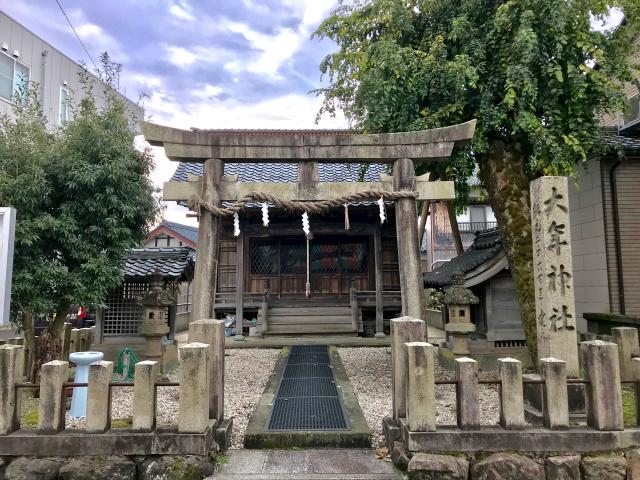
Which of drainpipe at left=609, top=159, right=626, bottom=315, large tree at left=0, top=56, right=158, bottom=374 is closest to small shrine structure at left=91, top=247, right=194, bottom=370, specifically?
large tree at left=0, top=56, right=158, bottom=374

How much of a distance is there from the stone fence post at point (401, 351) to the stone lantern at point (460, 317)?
3805 mm

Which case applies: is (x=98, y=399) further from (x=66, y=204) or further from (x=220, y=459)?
(x=66, y=204)

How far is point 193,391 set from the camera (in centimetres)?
→ 432

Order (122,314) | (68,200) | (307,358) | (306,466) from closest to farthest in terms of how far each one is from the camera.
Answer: (306,466)
(68,200)
(122,314)
(307,358)

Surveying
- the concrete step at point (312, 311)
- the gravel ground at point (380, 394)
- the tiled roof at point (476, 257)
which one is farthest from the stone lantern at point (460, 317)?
the concrete step at point (312, 311)

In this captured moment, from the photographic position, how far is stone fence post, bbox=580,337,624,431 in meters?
4.31

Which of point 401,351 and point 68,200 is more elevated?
point 68,200

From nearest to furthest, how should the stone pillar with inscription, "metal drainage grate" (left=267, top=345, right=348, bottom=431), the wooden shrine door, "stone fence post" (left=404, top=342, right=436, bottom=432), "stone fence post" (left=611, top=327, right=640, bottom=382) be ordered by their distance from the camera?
1. "stone fence post" (left=404, top=342, right=436, bottom=432)
2. the stone pillar with inscription
3. "metal drainage grate" (left=267, top=345, right=348, bottom=431)
4. "stone fence post" (left=611, top=327, right=640, bottom=382)
5. the wooden shrine door

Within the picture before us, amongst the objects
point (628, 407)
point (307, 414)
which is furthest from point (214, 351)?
point (628, 407)

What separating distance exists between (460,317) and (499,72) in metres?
4.82

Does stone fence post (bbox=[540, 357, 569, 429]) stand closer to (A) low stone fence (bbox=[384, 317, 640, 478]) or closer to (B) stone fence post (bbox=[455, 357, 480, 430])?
(A) low stone fence (bbox=[384, 317, 640, 478])

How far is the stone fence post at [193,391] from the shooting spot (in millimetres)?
4297

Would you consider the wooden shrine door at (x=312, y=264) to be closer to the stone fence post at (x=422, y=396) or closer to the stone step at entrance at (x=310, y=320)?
the stone step at entrance at (x=310, y=320)

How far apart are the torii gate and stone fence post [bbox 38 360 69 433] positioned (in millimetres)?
2157
